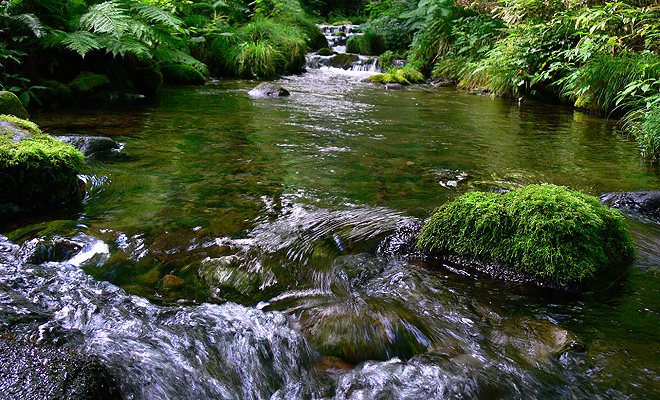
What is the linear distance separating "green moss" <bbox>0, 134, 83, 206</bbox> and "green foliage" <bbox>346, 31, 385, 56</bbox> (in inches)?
630

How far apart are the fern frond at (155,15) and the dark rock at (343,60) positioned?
924 centimetres

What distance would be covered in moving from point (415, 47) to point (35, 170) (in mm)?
13542

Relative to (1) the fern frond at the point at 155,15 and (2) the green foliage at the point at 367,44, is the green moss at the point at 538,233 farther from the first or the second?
(2) the green foliage at the point at 367,44

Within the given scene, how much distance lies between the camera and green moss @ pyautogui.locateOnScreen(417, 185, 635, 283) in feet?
6.81

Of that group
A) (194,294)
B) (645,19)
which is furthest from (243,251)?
(645,19)

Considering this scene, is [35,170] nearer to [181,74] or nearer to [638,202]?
[638,202]

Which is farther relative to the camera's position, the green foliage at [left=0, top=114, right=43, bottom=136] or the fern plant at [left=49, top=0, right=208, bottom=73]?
the fern plant at [left=49, top=0, right=208, bottom=73]

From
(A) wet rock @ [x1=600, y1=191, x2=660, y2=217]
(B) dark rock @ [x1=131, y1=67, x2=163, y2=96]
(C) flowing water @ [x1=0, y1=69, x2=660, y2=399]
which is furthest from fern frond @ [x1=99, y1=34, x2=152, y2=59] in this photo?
(A) wet rock @ [x1=600, y1=191, x2=660, y2=217]

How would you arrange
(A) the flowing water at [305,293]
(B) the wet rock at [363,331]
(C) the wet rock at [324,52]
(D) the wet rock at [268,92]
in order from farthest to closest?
1. (C) the wet rock at [324,52]
2. (D) the wet rock at [268,92]
3. (B) the wet rock at [363,331]
4. (A) the flowing water at [305,293]

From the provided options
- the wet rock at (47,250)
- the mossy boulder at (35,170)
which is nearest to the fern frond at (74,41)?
the mossy boulder at (35,170)

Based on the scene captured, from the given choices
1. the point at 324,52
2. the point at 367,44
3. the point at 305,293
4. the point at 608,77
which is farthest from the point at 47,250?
the point at 367,44

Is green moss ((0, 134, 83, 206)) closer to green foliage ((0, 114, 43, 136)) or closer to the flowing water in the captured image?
the flowing water

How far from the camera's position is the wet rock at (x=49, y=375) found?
110 cm

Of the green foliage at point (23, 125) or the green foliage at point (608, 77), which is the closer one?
the green foliage at point (23, 125)
